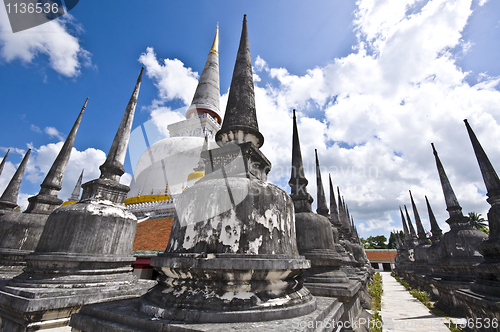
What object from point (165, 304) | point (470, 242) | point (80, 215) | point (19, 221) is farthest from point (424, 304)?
point (19, 221)

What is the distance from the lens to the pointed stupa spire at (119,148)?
440 centimetres

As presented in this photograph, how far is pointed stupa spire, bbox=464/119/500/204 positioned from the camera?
491 centimetres

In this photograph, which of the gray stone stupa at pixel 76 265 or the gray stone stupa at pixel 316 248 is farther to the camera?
the gray stone stupa at pixel 316 248

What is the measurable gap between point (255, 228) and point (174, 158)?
2643 cm

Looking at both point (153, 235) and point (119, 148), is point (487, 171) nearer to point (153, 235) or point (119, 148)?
point (119, 148)

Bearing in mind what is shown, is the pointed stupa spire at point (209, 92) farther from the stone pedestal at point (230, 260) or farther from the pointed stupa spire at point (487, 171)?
the stone pedestal at point (230, 260)

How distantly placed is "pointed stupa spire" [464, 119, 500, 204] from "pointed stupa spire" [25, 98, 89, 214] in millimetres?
9193

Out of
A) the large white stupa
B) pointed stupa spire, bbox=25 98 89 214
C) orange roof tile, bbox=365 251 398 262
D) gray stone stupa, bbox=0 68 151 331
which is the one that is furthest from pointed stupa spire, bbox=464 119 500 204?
orange roof tile, bbox=365 251 398 262

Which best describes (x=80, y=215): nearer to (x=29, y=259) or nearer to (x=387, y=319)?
(x=29, y=259)

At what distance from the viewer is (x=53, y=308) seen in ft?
9.18

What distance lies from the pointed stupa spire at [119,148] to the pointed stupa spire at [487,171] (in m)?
7.51

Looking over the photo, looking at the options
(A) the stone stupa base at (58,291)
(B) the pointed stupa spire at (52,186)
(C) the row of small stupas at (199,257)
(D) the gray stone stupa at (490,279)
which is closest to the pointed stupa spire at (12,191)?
(B) the pointed stupa spire at (52,186)

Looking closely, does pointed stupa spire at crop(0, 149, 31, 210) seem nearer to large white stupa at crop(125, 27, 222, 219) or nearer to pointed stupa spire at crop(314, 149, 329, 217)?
pointed stupa spire at crop(314, 149, 329, 217)

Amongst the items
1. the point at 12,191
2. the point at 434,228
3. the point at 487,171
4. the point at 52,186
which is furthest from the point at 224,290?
the point at 434,228
